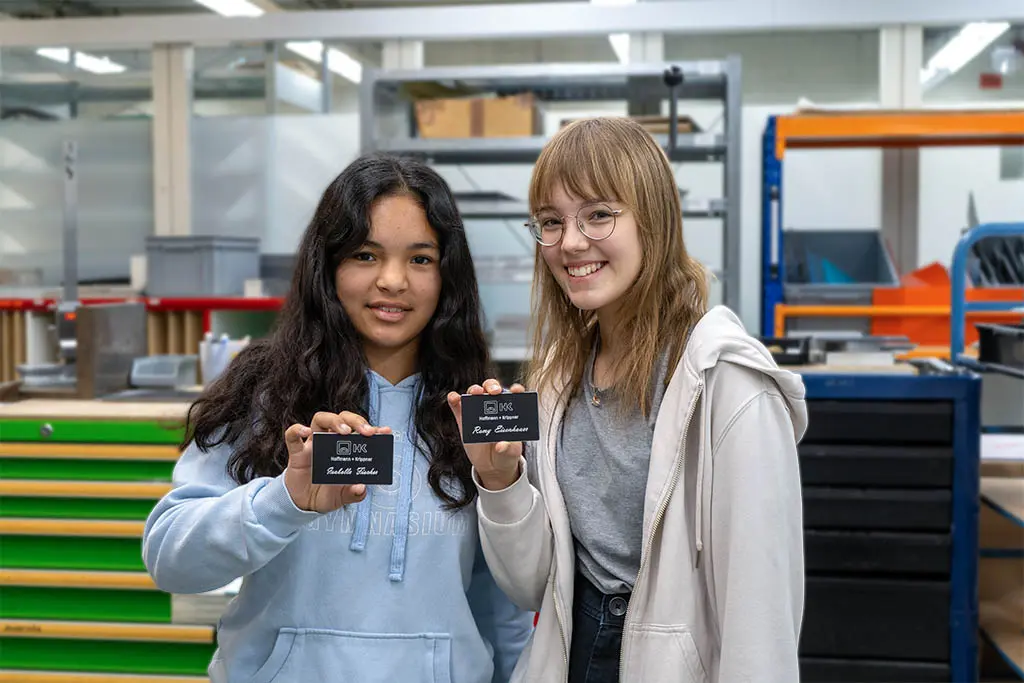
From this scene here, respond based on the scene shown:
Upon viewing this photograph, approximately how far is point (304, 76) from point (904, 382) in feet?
15.1

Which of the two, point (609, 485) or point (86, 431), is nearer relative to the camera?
point (609, 485)

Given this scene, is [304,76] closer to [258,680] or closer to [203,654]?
[203,654]

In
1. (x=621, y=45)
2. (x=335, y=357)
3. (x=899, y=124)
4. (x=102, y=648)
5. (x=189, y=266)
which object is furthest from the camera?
(x=621, y=45)

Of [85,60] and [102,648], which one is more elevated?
[85,60]

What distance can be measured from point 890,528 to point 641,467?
1.10m

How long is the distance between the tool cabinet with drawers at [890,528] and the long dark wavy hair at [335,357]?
41.3 inches

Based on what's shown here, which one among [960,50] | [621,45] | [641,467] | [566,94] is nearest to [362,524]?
[641,467]

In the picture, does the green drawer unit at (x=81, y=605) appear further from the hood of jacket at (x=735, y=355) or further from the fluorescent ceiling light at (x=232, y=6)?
the fluorescent ceiling light at (x=232, y=6)

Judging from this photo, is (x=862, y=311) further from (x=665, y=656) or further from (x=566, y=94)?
(x=665, y=656)

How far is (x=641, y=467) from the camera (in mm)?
1254

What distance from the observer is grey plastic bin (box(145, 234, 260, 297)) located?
4.87 m

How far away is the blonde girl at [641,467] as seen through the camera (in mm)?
1142

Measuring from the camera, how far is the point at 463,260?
4.52ft

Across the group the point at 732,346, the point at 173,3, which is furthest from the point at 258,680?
the point at 173,3
